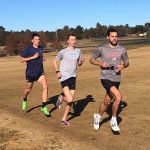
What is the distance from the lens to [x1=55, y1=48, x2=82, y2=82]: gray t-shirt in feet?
36.0

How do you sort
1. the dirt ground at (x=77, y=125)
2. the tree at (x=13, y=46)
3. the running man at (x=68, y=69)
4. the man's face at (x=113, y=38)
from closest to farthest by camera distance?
1. the dirt ground at (x=77, y=125)
2. the man's face at (x=113, y=38)
3. the running man at (x=68, y=69)
4. the tree at (x=13, y=46)

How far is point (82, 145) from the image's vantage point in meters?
8.90

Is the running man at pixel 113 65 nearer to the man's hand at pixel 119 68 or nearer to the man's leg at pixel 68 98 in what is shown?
the man's hand at pixel 119 68

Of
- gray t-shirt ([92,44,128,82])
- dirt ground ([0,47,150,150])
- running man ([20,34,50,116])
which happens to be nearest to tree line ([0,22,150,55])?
dirt ground ([0,47,150,150])

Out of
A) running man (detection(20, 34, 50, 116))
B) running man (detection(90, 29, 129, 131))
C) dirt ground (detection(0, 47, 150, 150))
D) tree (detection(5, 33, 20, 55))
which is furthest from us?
tree (detection(5, 33, 20, 55))

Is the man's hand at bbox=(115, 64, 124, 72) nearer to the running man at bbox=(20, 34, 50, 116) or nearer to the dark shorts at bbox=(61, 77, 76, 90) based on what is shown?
the dark shorts at bbox=(61, 77, 76, 90)

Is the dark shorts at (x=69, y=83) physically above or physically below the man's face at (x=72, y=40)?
below

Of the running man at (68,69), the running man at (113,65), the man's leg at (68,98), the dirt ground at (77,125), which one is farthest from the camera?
the running man at (68,69)

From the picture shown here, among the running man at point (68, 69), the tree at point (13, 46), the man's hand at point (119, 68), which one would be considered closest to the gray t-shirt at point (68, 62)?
the running man at point (68, 69)

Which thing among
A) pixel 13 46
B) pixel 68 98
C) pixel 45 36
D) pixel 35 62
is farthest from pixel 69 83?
pixel 45 36

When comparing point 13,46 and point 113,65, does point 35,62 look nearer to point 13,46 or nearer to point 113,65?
point 113,65

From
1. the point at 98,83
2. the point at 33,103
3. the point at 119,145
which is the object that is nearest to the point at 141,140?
the point at 119,145

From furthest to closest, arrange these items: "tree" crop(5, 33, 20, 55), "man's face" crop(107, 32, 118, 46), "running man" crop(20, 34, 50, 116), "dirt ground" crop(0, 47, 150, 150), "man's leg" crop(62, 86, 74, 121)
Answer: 1. "tree" crop(5, 33, 20, 55)
2. "running man" crop(20, 34, 50, 116)
3. "man's leg" crop(62, 86, 74, 121)
4. "man's face" crop(107, 32, 118, 46)
5. "dirt ground" crop(0, 47, 150, 150)

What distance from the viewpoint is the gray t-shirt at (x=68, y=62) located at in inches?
432
